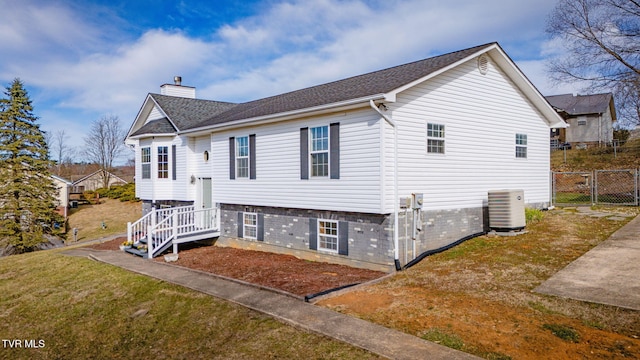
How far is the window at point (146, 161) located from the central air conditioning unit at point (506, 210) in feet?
46.1

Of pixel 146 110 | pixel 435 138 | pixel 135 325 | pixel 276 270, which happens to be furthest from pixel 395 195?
pixel 146 110

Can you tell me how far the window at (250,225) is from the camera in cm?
1391

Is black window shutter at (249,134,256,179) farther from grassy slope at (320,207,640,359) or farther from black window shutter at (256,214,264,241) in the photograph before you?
grassy slope at (320,207,640,359)

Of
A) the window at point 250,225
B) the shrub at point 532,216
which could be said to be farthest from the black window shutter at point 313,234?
the shrub at point 532,216

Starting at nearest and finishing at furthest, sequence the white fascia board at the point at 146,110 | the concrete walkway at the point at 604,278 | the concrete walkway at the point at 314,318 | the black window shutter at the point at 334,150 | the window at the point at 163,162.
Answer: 1. the concrete walkway at the point at 314,318
2. the concrete walkway at the point at 604,278
3. the black window shutter at the point at 334,150
4. the window at the point at 163,162
5. the white fascia board at the point at 146,110

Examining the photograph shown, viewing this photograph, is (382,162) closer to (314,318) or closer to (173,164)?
(314,318)

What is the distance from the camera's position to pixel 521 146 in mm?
13953

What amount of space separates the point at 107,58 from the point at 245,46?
7367mm

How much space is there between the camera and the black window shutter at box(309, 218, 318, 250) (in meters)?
11.7

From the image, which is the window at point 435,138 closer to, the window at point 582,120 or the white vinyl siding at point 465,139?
the white vinyl siding at point 465,139

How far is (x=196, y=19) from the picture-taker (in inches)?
758

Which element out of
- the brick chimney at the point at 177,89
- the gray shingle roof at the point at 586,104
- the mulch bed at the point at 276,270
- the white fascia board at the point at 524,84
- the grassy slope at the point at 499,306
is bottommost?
the mulch bed at the point at 276,270

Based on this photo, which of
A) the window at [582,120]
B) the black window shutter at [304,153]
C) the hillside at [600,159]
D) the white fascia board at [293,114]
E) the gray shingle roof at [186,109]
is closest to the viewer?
the white fascia board at [293,114]

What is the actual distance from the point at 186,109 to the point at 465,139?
12982mm
